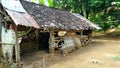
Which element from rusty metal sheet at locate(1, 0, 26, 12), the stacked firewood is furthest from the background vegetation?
rusty metal sheet at locate(1, 0, 26, 12)

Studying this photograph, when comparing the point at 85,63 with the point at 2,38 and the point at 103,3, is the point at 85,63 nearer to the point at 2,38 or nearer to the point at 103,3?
the point at 2,38

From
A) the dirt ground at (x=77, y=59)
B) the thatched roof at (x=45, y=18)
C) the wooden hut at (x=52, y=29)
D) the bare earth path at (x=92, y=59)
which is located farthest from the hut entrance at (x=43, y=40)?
the bare earth path at (x=92, y=59)

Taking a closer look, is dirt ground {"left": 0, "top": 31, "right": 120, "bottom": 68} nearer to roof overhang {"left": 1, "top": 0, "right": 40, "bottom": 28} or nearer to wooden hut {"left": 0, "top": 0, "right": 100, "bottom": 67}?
wooden hut {"left": 0, "top": 0, "right": 100, "bottom": 67}

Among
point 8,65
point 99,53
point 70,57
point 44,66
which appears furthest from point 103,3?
point 8,65

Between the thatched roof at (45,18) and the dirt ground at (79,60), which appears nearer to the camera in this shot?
the dirt ground at (79,60)

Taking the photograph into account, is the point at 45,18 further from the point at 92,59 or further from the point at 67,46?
the point at 92,59

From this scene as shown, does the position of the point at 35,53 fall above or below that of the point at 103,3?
below

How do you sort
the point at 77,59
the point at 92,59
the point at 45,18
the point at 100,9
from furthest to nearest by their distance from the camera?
the point at 100,9, the point at 45,18, the point at 77,59, the point at 92,59

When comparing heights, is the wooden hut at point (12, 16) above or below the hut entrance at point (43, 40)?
above

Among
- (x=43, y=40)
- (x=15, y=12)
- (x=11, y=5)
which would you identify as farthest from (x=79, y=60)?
(x=11, y=5)

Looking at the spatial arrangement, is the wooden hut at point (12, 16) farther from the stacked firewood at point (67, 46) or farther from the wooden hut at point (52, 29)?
the stacked firewood at point (67, 46)

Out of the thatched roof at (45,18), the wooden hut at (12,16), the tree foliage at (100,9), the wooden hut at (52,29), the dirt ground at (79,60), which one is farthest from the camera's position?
the tree foliage at (100,9)

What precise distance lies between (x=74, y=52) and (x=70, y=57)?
1.67 metres

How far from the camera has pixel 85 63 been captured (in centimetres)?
1294
